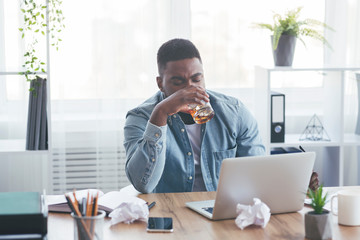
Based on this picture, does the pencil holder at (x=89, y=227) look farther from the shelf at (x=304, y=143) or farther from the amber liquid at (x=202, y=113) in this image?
the shelf at (x=304, y=143)

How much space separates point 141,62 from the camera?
343 centimetres

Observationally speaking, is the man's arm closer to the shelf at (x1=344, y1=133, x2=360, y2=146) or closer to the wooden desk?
the wooden desk

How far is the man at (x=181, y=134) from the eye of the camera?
6.85 ft

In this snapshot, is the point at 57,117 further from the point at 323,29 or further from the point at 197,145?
the point at 323,29

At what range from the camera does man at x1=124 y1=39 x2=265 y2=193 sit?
82.2 inches

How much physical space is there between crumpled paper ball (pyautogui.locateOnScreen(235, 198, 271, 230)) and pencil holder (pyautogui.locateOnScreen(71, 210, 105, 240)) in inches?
18.0

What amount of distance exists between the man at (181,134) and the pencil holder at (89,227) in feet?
2.47

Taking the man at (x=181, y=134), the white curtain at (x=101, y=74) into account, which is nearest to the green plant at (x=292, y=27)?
the white curtain at (x=101, y=74)

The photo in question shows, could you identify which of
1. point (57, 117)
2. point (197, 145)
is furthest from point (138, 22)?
point (197, 145)

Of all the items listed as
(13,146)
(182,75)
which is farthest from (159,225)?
(13,146)

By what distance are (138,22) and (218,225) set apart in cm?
203

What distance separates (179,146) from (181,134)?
5 centimetres

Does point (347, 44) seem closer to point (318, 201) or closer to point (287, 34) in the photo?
point (287, 34)

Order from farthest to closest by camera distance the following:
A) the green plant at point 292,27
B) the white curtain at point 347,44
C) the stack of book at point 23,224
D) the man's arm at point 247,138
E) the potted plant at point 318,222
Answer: the white curtain at point 347,44 < the green plant at point 292,27 < the man's arm at point 247,138 < the potted plant at point 318,222 < the stack of book at point 23,224
